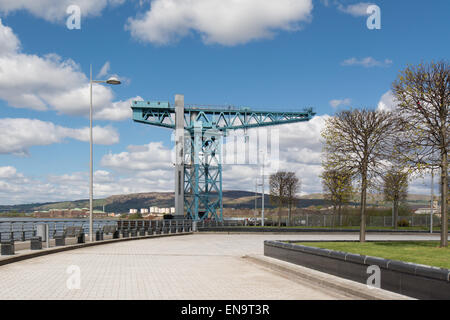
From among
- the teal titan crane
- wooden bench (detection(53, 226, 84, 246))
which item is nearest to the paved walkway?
wooden bench (detection(53, 226, 84, 246))

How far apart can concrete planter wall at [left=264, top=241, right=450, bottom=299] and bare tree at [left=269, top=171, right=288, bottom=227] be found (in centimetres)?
6465

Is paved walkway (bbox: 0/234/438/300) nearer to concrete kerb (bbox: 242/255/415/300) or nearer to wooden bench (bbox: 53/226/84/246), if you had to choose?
concrete kerb (bbox: 242/255/415/300)

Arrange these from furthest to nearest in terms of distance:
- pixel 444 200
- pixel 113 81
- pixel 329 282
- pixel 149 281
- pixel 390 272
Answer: pixel 113 81, pixel 444 200, pixel 149 281, pixel 329 282, pixel 390 272

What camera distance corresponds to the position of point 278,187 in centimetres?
8075

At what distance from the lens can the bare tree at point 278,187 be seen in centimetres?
7856

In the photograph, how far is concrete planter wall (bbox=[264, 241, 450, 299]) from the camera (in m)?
8.12

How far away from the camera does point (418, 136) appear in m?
18.9

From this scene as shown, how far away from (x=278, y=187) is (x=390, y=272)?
235 ft

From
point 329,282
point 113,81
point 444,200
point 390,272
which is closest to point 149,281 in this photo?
point 329,282

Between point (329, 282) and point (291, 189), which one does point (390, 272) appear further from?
point (291, 189)

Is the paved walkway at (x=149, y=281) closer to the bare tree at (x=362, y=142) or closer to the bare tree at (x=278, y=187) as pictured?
the bare tree at (x=362, y=142)

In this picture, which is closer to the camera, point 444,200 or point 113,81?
point 444,200
